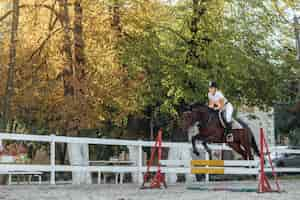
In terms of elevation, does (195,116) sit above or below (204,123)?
above

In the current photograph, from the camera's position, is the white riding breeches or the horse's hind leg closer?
the white riding breeches

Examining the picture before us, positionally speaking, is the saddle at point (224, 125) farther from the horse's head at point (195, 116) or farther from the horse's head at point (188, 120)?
the horse's head at point (188, 120)

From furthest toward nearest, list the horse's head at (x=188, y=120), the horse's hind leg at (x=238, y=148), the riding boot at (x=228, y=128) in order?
the horse's hind leg at (x=238, y=148) < the riding boot at (x=228, y=128) < the horse's head at (x=188, y=120)

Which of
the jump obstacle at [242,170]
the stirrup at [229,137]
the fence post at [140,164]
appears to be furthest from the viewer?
the fence post at [140,164]

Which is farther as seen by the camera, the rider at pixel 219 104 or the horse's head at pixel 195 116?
the rider at pixel 219 104

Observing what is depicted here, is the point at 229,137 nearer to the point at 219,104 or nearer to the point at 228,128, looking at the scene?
the point at 228,128

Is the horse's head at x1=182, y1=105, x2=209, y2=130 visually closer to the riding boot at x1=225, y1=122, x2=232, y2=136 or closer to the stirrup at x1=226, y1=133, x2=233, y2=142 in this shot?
the riding boot at x1=225, y1=122, x2=232, y2=136

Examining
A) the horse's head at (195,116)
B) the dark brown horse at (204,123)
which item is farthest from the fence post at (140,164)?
the horse's head at (195,116)

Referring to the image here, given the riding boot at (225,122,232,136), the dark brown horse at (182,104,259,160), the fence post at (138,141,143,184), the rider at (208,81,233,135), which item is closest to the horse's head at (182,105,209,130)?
the dark brown horse at (182,104,259,160)

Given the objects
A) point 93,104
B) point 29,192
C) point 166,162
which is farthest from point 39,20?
point 29,192

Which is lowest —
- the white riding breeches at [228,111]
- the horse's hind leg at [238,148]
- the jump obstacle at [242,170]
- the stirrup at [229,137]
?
the jump obstacle at [242,170]

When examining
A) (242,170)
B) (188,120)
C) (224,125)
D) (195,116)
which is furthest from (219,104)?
(242,170)

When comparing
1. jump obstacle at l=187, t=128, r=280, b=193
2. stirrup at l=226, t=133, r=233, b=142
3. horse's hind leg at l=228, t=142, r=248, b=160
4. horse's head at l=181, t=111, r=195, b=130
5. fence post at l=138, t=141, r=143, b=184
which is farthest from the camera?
fence post at l=138, t=141, r=143, b=184

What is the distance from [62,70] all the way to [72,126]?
210 cm
